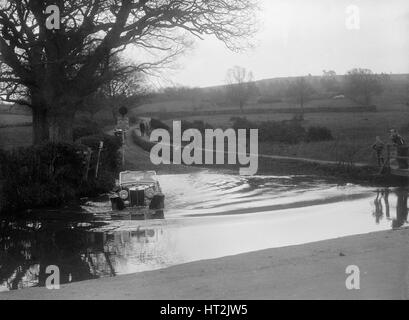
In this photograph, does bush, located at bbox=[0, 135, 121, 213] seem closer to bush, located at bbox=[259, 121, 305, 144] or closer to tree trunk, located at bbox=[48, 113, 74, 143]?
tree trunk, located at bbox=[48, 113, 74, 143]

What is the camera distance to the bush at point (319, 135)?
4927 cm

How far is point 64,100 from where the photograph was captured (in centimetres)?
2825

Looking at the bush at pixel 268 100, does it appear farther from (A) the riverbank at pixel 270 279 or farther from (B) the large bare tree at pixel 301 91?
(A) the riverbank at pixel 270 279

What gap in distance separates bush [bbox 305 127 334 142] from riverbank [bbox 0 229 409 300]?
37654 mm

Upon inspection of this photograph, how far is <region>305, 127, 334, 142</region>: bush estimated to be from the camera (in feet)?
162

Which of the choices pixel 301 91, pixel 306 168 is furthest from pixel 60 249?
pixel 301 91

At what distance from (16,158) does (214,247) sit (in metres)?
9.36

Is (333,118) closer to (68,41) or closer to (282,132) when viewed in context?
(282,132)

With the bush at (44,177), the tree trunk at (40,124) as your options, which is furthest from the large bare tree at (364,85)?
the bush at (44,177)

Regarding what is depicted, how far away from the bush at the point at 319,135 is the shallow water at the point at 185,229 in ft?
79.5

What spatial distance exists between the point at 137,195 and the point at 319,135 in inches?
1266

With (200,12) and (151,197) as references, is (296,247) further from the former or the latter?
(200,12)

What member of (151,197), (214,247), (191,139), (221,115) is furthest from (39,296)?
(221,115)

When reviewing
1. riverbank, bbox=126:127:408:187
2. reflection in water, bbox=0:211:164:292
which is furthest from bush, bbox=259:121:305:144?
reflection in water, bbox=0:211:164:292
